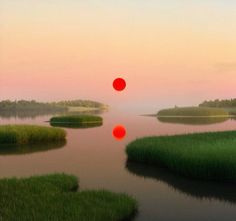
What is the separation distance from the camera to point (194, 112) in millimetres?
101938

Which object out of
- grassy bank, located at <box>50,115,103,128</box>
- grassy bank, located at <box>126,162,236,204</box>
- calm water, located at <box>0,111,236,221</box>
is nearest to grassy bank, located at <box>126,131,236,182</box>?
grassy bank, located at <box>126,162,236,204</box>

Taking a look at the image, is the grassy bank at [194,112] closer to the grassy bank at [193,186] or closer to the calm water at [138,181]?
the calm water at [138,181]

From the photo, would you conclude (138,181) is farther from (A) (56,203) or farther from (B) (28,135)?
(B) (28,135)

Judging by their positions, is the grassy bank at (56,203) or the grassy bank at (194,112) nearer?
the grassy bank at (56,203)

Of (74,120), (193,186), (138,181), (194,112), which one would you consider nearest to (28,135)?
(138,181)

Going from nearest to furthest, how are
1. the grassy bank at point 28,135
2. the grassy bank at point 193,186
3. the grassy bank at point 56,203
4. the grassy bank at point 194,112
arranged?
the grassy bank at point 56,203
the grassy bank at point 193,186
the grassy bank at point 28,135
the grassy bank at point 194,112

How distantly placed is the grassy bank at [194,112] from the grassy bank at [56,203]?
8410cm

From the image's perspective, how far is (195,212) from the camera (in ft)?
47.4

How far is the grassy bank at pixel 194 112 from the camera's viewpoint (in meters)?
97.2

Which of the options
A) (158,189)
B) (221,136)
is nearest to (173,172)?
(158,189)

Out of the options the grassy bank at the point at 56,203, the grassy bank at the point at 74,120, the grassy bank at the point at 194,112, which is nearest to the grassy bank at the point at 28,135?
the grassy bank at the point at 56,203

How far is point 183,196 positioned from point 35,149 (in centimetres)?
1744

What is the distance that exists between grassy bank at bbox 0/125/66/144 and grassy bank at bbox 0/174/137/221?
60.3 ft

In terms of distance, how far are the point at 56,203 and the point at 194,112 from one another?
298 feet
